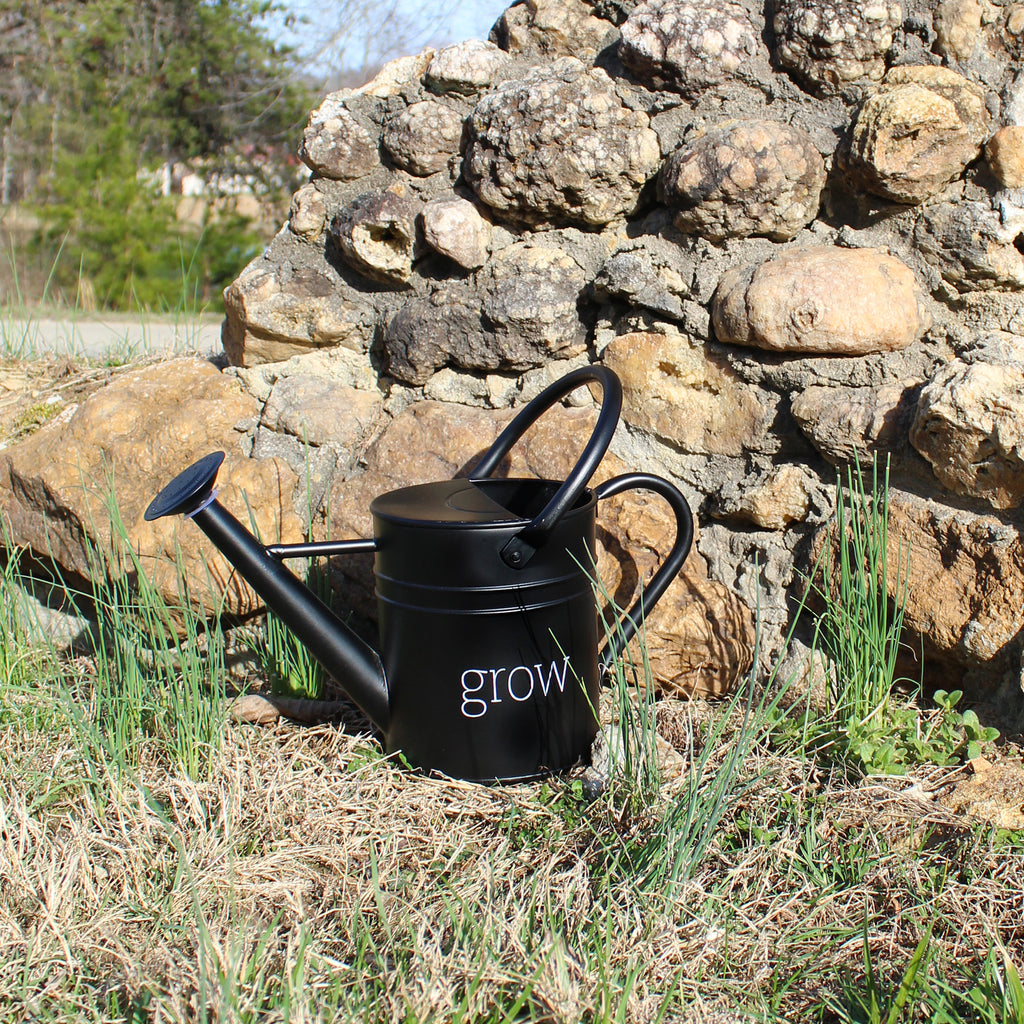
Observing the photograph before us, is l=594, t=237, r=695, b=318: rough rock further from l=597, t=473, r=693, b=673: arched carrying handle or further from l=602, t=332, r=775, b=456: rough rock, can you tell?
l=597, t=473, r=693, b=673: arched carrying handle

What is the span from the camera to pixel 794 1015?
3.73 ft

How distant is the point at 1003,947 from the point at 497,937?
669mm

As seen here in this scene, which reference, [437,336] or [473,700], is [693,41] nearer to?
[437,336]

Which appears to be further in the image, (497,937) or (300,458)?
(300,458)

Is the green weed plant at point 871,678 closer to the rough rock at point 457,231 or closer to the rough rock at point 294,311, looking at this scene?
the rough rock at point 457,231

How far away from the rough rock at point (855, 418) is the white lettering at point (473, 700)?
32.8 inches

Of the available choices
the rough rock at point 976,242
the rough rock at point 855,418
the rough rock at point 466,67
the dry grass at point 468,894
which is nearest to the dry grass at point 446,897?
the dry grass at point 468,894

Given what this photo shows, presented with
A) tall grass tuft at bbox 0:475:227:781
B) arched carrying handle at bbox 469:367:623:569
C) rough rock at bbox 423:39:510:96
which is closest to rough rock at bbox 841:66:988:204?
arched carrying handle at bbox 469:367:623:569

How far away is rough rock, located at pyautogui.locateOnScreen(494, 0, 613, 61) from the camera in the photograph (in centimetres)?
210

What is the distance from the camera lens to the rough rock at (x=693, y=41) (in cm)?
193

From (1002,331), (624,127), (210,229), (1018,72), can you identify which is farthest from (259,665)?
(210,229)

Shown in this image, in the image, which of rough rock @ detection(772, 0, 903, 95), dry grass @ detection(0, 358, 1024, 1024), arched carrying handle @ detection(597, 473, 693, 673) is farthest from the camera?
rough rock @ detection(772, 0, 903, 95)

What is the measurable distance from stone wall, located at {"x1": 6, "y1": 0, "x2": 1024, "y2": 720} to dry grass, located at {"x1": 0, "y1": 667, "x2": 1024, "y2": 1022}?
17.6 inches

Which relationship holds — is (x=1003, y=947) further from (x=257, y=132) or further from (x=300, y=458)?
(x=257, y=132)
